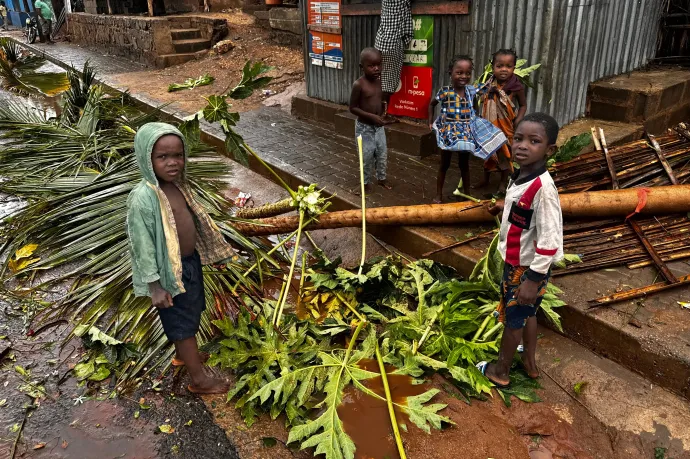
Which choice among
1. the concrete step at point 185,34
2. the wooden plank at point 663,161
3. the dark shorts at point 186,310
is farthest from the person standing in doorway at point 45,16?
the wooden plank at point 663,161

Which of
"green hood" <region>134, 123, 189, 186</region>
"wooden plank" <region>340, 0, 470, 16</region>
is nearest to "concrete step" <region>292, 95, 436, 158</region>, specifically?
"wooden plank" <region>340, 0, 470, 16</region>

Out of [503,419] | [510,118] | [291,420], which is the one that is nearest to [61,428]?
[291,420]

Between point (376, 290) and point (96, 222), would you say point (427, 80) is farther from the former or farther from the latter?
point (96, 222)

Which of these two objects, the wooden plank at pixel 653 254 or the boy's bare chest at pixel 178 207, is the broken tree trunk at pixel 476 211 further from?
the boy's bare chest at pixel 178 207

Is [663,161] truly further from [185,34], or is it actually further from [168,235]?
[185,34]

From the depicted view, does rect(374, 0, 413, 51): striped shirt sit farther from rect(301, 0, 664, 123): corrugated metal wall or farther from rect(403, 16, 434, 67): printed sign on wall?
rect(301, 0, 664, 123): corrugated metal wall

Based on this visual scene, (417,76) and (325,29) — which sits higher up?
(325,29)

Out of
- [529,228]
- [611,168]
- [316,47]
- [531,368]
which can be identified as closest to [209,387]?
[531,368]

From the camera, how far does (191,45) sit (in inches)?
556

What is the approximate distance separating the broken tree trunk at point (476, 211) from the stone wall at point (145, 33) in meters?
11.7

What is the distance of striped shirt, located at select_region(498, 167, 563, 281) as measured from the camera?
239 centimetres

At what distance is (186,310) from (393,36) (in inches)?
182

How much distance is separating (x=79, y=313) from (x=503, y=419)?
3117 mm

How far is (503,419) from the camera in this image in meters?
2.73
